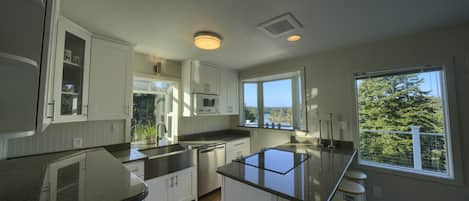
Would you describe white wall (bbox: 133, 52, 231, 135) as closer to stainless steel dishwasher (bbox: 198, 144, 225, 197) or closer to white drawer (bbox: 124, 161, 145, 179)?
stainless steel dishwasher (bbox: 198, 144, 225, 197)

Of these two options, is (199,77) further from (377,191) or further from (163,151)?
(377,191)

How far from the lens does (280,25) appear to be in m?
1.69

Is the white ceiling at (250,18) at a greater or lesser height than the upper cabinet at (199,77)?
greater

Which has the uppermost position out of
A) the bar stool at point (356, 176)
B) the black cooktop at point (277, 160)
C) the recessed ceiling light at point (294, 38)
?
the recessed ceiling light at point (294, 38)

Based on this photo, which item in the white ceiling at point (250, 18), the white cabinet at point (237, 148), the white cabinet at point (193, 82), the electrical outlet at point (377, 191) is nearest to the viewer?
the white ceiling at point (250, 18)

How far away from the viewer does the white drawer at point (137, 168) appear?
179cm

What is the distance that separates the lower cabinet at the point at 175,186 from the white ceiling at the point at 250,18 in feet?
5.59

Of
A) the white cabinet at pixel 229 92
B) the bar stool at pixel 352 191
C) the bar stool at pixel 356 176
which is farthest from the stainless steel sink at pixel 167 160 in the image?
the bar stool at pixel 356 176

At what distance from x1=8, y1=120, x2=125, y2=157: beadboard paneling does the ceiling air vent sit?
7.29ft

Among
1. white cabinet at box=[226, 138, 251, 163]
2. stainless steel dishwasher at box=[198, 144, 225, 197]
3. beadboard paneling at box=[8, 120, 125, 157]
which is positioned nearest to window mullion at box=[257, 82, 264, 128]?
white cabinet at box=[226, 138, 251, 163]

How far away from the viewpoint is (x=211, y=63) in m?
3.13

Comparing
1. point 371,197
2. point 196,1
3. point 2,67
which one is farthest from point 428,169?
point 2,67

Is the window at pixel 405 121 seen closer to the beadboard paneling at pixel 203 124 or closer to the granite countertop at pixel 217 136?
the granite countertop at pixel 217 136

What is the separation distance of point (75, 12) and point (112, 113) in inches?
41.7
